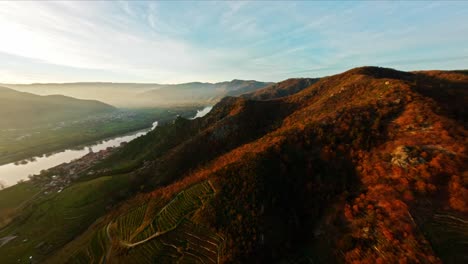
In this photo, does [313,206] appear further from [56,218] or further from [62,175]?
[62,175]

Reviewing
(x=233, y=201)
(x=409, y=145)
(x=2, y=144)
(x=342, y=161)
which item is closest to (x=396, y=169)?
(x=409, y=145)

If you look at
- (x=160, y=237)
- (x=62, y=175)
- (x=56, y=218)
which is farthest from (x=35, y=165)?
(x=160, y=237)

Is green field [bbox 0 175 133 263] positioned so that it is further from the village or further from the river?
the river

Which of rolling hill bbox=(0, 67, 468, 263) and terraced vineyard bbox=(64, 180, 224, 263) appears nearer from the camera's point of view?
rolling hill bbox=(0, 67, 468, 263)

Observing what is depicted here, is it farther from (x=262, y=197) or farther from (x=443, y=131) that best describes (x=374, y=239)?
(x=443, y=131)

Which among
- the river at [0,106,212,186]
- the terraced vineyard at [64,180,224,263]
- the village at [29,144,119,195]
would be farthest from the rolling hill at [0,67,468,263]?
the river at [0,106,212,186]
